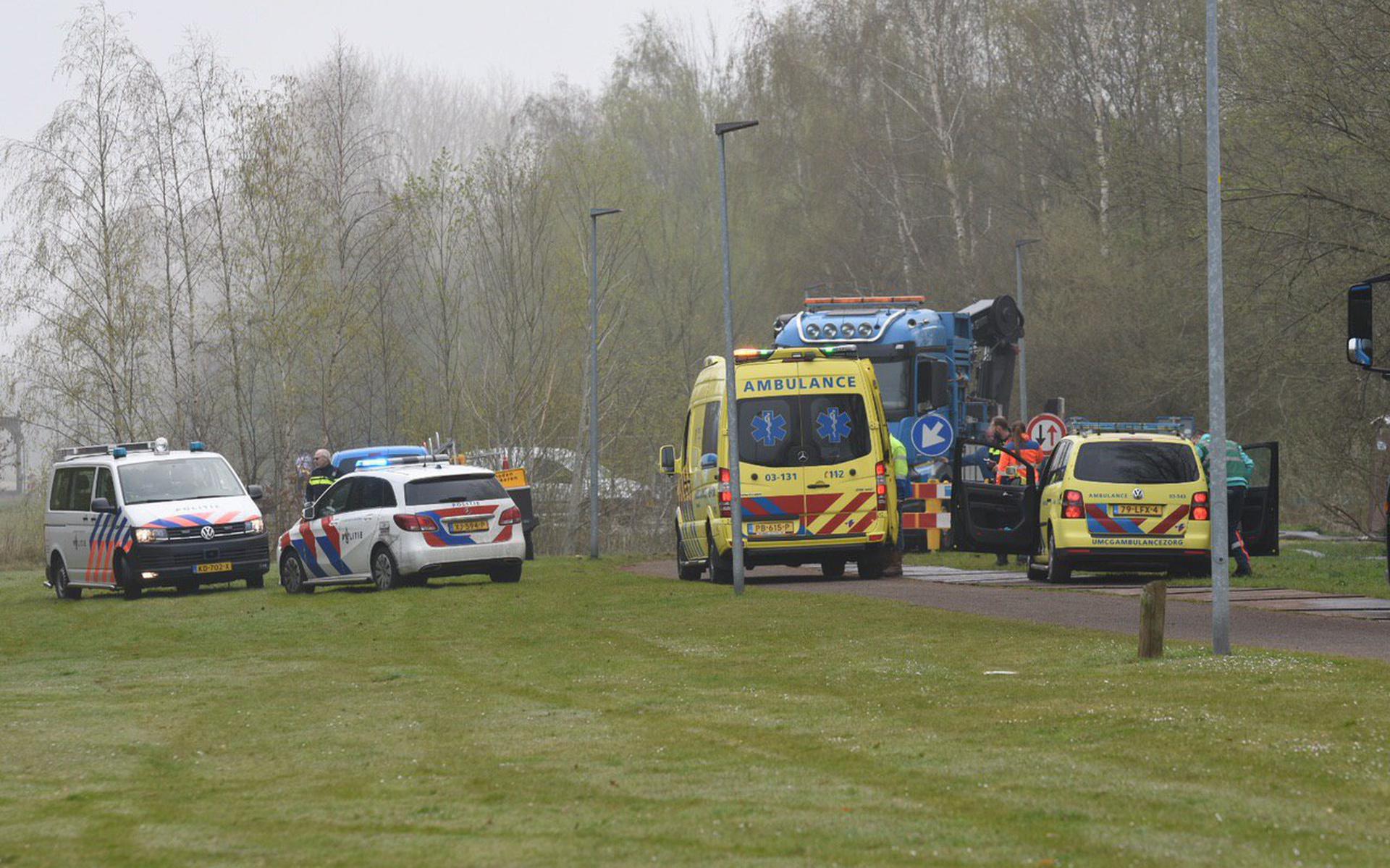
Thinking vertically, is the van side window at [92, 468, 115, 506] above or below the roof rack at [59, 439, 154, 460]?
below

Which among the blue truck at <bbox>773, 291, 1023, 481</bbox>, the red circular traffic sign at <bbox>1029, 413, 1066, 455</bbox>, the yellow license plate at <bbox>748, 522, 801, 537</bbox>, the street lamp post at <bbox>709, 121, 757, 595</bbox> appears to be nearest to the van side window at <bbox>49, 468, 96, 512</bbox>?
the yellow license plate at <bbox>748, 522, 801, 537</bbox>

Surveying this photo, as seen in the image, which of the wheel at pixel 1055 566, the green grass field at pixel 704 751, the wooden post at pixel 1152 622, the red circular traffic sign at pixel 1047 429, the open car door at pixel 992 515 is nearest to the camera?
the green grass field at pixel 704 751

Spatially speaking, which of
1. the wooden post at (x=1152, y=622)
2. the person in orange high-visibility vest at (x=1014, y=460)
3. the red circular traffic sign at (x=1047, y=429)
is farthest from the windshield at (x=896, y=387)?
the wooden post at (x=1152, y=622)

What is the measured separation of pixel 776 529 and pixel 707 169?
41.9m

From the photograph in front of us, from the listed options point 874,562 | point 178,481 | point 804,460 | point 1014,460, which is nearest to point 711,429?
point 804,460

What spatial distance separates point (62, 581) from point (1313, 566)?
17.7 meters

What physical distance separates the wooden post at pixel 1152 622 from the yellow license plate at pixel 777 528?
35.9ft

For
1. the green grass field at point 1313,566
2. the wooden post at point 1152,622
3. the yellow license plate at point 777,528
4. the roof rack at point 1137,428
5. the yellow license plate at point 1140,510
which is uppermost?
the roof rack at point 1137,428

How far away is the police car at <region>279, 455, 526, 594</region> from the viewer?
2542cm

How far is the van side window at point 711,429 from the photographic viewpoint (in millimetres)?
24766

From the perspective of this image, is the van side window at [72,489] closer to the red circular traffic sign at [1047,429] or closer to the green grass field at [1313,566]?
the green grass field at [1313,566]

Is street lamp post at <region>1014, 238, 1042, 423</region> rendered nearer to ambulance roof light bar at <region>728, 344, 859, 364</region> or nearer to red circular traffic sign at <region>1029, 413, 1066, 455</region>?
red circular traffic sign at <region>1029, 413, 1066, 455</region>

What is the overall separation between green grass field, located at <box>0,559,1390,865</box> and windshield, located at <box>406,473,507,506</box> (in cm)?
740

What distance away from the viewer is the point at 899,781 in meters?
8.69
